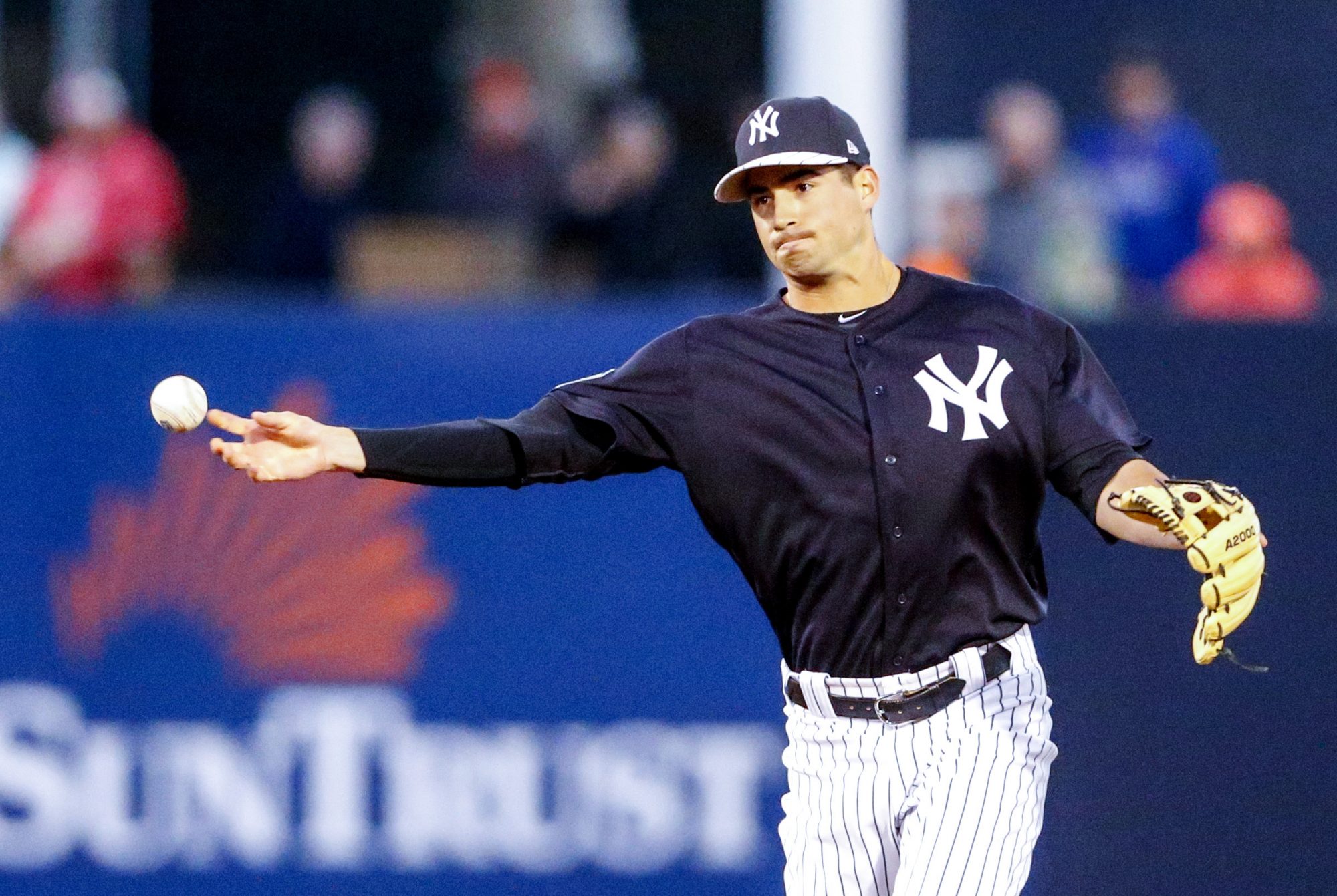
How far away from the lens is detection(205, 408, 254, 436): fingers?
4269 mm

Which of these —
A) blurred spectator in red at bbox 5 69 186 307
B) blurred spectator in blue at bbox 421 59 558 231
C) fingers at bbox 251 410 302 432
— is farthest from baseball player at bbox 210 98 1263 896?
blurred spectator in blue at bbox 421 59 558 231

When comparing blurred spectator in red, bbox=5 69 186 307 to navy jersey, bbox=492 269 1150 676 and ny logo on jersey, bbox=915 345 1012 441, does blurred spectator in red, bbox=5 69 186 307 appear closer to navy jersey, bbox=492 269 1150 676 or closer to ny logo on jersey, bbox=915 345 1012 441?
navy jersey, bbox=492 269 1150 676

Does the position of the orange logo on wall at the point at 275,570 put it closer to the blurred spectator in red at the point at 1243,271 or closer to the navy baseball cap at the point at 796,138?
the navy baseball cap at the point at 796,138

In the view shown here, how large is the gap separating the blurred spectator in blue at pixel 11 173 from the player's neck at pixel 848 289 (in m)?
5.46

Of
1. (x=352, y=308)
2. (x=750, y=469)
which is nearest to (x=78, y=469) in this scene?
(x=352, y=308)

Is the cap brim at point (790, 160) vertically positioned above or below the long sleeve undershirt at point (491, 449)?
above

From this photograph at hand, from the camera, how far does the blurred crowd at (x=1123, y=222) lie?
336 inches

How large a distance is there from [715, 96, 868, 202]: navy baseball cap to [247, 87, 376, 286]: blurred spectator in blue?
454 centimetres

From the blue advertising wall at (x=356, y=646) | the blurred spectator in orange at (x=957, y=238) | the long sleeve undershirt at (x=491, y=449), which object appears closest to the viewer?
the long sleeve undershirt at (x=491, y=449)

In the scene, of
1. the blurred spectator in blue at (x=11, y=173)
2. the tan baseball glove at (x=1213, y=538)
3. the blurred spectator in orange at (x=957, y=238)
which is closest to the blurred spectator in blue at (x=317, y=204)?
the blurred spectator in blue at (x=11, y=173)

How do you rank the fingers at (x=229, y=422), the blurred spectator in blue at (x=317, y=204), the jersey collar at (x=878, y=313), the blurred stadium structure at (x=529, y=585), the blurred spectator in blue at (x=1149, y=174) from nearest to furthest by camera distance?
the fingers at (x=229, y=422) → the jersey collar at (x=878, y=313) → the blurred stadium structure at (x=529, y=585) → the blurred spectator in blue at (x=317, y=204) → the blurred spectator in blue at (x=1149, y=174)

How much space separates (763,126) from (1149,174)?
17.0ft

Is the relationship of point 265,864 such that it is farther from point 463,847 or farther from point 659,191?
point 659,191

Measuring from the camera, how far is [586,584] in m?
7.38
